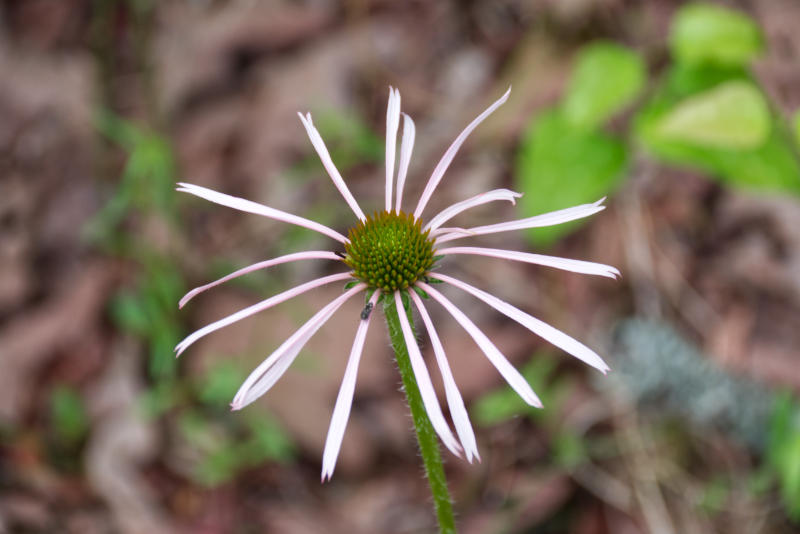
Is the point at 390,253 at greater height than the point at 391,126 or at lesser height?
lesser

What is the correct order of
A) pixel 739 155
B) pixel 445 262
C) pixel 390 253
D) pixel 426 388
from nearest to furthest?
pixel 426 388 → pixel 390 253 → pixel 739 155 → pixel 445 262

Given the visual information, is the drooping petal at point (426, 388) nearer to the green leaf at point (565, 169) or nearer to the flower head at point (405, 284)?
the flower head at point (405, 284)

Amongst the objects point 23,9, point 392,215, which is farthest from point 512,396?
point 23,9

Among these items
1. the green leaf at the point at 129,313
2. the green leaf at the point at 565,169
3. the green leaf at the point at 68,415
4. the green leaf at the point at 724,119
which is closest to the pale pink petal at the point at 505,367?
the green leaf at the point at 724,119

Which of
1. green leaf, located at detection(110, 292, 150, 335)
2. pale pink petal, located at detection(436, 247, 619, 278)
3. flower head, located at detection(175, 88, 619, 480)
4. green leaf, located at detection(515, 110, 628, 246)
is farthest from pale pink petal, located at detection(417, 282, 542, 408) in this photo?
green leaf, located at detection(110, 292, 150, 335)

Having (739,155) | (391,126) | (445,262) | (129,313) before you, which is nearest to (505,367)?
(391,126)

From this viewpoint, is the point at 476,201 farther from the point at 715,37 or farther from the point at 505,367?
the point at 715,37

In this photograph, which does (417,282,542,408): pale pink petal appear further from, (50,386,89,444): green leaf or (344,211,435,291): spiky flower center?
(50,386,89,444): green leaf

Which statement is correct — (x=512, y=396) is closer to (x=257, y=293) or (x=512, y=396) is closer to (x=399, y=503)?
(x=399, y=503)
